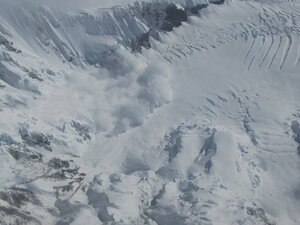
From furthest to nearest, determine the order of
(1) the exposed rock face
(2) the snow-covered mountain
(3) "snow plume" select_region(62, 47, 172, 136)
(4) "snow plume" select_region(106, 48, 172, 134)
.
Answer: (1) the exposed rock face, (4) "snow plume" select_region(106, 48, 172, 134), (3) "snow plume" select_region(62, 47, 172, 136), (2) the snow-covered mountain

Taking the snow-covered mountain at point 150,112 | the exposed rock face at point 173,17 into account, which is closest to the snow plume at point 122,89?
the snow-covered mountain at point 150,112

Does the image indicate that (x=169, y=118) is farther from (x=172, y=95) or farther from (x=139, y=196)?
(x=139, y=196)

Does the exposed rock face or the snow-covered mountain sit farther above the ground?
the exposed rock face

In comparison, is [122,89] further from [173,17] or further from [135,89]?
[173,17]

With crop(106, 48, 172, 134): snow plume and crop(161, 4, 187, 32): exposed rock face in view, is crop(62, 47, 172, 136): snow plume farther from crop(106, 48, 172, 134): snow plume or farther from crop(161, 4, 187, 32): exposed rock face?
crop(161, 4, 187, 32): exposed rock face

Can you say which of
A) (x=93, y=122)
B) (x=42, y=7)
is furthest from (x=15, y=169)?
(x=42, y=7)

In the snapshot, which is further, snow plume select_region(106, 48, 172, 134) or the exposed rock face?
the exposed rock face

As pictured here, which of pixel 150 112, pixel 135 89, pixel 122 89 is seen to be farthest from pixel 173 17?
pixel 150 112

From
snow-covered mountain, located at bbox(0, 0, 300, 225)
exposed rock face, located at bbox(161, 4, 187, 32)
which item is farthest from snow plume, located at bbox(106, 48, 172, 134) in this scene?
exposed rock face, located at bbox(161, 4, 187, 32)
